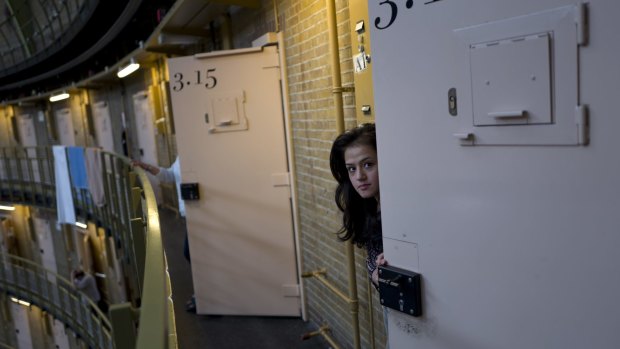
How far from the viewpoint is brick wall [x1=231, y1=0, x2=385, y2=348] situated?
10.3 ft

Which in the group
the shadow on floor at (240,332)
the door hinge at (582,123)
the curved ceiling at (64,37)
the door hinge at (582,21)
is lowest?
the shadow on floor at (240,332)

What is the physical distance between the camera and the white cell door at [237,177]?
13.1ft

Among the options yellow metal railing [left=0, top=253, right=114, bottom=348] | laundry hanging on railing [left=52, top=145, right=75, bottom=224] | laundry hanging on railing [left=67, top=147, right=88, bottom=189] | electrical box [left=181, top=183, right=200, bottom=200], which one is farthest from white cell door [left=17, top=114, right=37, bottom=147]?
electrical box [left=181, top=183, right=200, bottom=200]

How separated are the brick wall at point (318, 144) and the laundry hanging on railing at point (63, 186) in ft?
22.2

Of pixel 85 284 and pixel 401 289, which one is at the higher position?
pixel 401 289

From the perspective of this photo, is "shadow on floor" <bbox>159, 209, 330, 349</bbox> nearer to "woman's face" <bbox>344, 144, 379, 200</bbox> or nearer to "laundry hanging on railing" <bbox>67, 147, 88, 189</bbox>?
"woman's face" <bbox>344, 144, 379, 200</bbox>

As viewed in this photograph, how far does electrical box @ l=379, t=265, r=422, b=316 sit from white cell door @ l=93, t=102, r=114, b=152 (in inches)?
465

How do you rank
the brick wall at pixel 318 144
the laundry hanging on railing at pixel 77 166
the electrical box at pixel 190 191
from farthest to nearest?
the laundry hanging on railing at pixel 77 166, the electrical box at pixel 190 191, the brick wall at pixel 318 144

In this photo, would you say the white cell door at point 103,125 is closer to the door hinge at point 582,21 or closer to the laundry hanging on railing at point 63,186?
the laundry hanging on railing at point 63,186

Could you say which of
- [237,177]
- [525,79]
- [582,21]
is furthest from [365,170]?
[237,177]

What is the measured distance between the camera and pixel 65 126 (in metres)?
15.2

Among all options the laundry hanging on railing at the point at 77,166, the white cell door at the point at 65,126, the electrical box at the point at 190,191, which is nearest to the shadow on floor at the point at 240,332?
the electrical box at the point at 190,191

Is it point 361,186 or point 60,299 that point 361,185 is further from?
point 60,299

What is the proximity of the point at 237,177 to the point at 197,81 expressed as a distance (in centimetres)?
90
